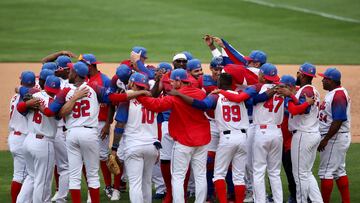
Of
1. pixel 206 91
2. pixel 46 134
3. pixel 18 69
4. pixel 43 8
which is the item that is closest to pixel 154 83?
pixel 206 91

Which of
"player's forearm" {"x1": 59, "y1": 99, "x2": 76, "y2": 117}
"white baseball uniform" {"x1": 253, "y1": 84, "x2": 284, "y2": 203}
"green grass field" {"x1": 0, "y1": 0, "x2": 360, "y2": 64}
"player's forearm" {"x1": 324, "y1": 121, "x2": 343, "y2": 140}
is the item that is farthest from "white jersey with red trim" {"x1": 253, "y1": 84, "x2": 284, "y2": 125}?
"green grass field" {"x1": 0, "y1": 0, "x2": 360, "y2": 64}

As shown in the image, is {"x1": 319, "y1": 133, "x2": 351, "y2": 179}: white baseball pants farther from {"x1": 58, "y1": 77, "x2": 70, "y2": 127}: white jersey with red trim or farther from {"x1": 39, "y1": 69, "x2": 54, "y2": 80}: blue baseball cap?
{"x1": 39, "y1": 69, "x2": 54, "y2": 80}: blue baseball cap

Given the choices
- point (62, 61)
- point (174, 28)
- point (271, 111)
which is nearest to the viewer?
point (271, 111)

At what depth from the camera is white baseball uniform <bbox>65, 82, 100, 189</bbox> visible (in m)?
10.6

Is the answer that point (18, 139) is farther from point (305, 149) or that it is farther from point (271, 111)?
point (305, 149)

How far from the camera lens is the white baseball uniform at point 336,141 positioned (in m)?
11.2

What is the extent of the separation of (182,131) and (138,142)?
1.85ft

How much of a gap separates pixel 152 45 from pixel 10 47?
3.91 metres

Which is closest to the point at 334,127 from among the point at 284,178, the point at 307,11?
the point at 284,178

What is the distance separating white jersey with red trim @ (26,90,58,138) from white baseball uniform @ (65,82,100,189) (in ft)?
0.74

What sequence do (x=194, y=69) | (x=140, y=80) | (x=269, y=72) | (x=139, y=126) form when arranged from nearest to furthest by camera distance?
(x=140, y=80) → (x=139, y=126) → (x=269, y=72) → (x=194, y=69)

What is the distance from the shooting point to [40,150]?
35.0ft

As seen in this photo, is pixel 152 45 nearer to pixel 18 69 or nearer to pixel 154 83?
pixel 18 69

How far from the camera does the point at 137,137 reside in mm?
10555
